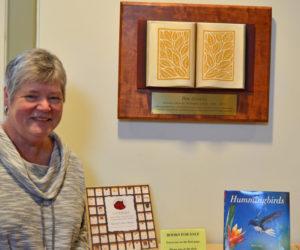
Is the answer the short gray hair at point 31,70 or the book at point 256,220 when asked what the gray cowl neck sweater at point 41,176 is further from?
the book at point 256,220

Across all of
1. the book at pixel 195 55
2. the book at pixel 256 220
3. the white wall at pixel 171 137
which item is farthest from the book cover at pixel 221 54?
the book at pixel 256 220

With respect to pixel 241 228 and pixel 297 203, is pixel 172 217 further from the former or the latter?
pixel 297 203

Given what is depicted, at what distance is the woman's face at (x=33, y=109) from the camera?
3.74 ft

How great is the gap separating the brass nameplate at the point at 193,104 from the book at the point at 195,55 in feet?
0.15

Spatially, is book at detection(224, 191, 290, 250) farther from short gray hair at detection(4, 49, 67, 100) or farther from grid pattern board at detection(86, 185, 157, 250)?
short gray hair at detection(4, 49, 67, 100)

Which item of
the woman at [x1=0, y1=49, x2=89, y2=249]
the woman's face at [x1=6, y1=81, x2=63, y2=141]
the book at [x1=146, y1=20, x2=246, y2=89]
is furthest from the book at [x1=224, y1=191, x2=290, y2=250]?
the woman's face at [x1=6, y1=81, x2=63, y2=141]

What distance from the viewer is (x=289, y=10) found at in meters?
1.66

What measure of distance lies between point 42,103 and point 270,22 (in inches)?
41.2

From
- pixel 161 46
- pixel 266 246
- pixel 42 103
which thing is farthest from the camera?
pixel 161 46

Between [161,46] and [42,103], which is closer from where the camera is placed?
[42,103]

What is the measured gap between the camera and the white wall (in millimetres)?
1610

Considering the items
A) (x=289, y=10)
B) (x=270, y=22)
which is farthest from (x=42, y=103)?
(x=289, y=10)

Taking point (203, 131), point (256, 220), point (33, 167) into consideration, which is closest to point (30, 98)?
point (33, 167)

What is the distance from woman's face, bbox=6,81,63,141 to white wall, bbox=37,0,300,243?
A: 42 centimetres
